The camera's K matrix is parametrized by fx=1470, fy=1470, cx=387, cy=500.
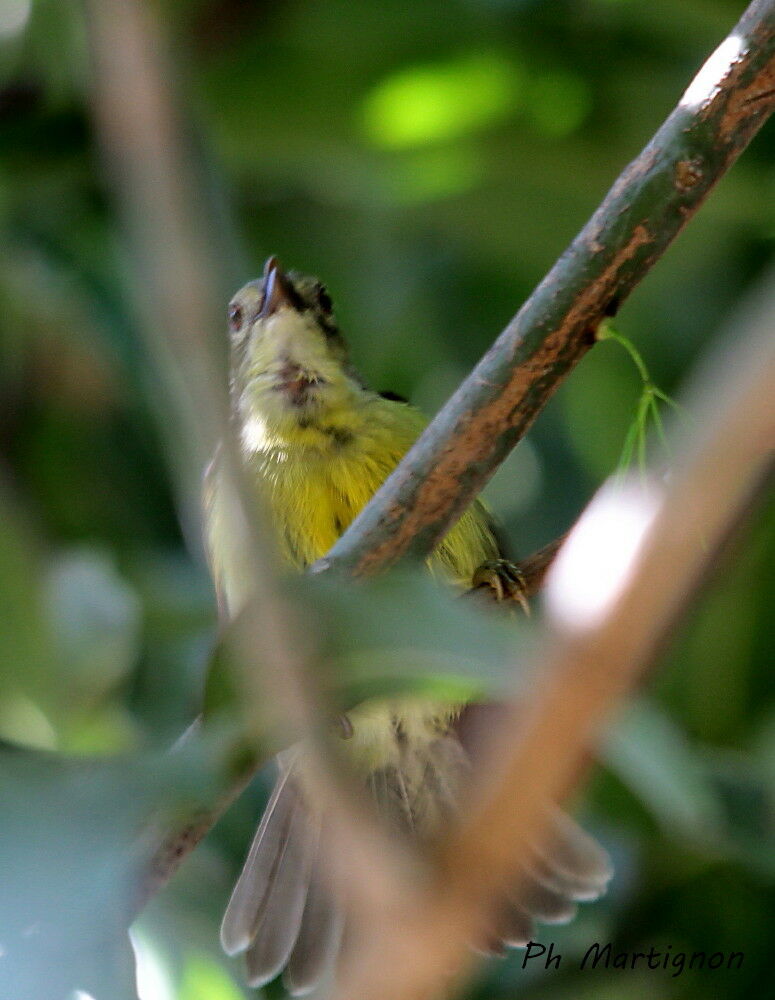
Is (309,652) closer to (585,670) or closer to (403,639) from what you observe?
(585,670)

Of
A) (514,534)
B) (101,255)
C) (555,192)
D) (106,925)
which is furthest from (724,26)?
(106,925)

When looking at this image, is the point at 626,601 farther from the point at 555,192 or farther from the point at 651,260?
the point at 555,192

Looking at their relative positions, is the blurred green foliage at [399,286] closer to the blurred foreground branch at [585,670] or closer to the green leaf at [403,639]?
the green leaf at [403,639]

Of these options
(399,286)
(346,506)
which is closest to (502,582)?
(346,506)

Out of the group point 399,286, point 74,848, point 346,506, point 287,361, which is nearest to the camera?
point 74,848

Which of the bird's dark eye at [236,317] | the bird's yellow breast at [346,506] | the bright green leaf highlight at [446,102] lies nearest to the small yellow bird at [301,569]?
the bird's yellow breast at [346,506]

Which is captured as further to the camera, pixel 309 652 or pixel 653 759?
pixel 653 759

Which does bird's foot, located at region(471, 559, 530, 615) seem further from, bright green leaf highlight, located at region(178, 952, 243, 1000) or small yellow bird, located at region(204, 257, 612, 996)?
bright green leaf highlight, located at region(178, 952, 243, 1000)
